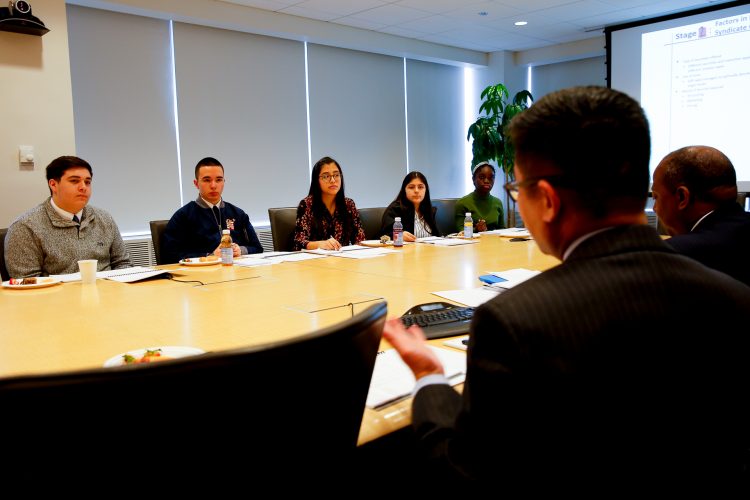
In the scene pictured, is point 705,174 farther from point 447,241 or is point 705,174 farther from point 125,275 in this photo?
point 125,275

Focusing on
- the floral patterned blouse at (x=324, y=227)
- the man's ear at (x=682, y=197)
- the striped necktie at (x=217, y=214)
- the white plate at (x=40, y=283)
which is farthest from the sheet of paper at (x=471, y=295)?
the striped necktie at (x=217, y=214)

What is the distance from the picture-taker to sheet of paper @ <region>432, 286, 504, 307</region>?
1891 mm

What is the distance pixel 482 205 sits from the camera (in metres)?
4.84

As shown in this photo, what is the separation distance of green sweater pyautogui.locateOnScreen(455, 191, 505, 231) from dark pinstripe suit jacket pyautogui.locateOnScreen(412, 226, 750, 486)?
3967 millimetres

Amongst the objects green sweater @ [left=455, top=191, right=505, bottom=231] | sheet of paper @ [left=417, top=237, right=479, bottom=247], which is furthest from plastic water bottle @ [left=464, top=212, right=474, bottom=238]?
green sweater @ [left=455, top=191, right=505, bottom=231]

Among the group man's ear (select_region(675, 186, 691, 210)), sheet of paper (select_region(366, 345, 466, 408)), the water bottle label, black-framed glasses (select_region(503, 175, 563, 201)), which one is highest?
black-framed glasses (select_region(503, 175, 563, 201))

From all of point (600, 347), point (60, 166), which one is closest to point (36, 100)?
point (60, 166)

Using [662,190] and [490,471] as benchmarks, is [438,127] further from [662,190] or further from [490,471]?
[490,471]

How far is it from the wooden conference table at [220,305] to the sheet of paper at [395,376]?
0.03 meters

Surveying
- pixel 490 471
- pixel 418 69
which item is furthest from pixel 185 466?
pixel 418 69

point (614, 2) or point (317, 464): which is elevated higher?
point (614, 2)

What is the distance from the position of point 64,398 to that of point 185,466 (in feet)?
0.46

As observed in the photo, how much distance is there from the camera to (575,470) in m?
0.72

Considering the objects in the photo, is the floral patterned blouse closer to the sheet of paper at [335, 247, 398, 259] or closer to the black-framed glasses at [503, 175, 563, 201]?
the sheet of paper at [335, 247, 398, 259]
